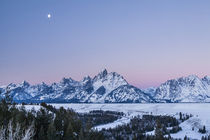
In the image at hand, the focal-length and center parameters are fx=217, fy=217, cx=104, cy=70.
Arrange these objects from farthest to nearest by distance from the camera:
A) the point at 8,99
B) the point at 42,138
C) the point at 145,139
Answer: the point at 145,139 → the point at 8,99 → the point at 42,138

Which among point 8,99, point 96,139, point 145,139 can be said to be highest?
point 8,99

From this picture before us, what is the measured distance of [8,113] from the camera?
85.9 meters

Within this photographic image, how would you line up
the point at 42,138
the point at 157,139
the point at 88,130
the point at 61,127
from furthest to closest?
the point at 61,127
the point at 88,130
the point at 157,139
the point at 42,138

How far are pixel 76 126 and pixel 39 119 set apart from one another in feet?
60.8

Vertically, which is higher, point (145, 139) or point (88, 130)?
point (88, 130)

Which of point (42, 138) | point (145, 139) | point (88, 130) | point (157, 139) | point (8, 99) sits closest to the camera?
point (42, 138)

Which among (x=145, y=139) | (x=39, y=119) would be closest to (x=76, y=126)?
(x=39, y=119)

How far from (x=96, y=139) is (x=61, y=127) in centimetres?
1783

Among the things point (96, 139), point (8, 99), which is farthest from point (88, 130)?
point (8, 99)

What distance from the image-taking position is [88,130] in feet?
310

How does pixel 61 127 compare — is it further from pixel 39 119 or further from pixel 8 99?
pixel 8 99

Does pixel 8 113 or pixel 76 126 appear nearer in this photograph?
pixel 8 113

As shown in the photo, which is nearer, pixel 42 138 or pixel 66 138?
pixel 42 138

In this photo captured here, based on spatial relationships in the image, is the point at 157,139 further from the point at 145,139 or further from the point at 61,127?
the point at 145,139
